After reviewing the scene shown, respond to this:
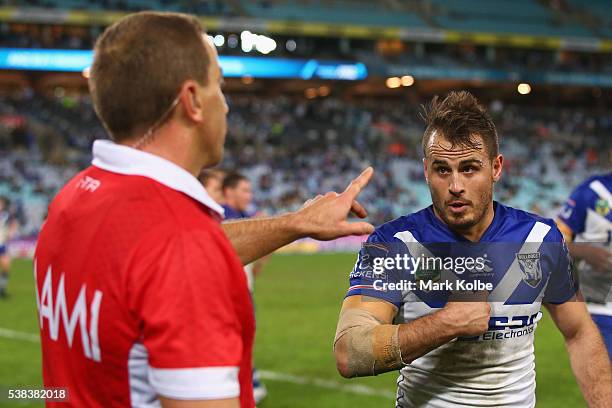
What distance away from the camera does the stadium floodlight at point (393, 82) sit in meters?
46.5

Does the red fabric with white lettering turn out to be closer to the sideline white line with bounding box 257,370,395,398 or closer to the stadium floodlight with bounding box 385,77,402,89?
the sideline white line with bounding box 257,370,395,398

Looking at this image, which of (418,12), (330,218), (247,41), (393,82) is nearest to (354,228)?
(330,218)

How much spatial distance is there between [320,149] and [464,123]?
35.3m

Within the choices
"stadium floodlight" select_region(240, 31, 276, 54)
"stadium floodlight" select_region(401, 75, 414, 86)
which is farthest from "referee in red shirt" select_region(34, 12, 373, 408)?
"stadium floodlight" select_region(401, 75, 414, 86)

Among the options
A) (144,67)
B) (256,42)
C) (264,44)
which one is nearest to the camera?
(144,67)

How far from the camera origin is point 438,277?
9.80 ft

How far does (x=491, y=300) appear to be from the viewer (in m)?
3.01

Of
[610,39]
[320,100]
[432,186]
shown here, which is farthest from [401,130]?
[432,186]

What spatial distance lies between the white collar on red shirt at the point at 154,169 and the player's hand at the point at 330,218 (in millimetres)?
287

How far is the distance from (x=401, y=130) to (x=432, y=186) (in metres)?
38.4

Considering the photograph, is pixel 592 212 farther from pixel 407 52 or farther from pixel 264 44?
pixel 407 52

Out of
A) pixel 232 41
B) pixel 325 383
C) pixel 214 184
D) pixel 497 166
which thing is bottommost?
pixel 325 383

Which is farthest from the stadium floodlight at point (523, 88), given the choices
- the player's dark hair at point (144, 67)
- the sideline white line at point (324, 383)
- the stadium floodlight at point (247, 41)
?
the player's dark hair at point (144, 67)

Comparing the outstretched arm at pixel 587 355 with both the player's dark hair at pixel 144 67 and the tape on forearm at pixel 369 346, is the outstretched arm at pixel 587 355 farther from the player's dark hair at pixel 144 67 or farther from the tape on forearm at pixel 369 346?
the player's dark hair at pixel 144 67
